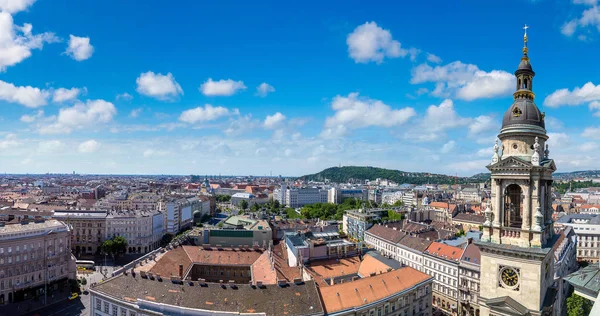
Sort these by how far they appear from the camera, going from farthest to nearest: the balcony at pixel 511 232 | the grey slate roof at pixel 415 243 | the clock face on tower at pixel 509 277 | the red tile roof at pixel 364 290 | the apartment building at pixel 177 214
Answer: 1. the apartment building at pixel 177 214
2. the grey slate roof at pixel 415 243
3. the red tile roof at pixel 364 290
4. the balcony at pixel 511 232
5. the clock face on tower at pixel 509 277

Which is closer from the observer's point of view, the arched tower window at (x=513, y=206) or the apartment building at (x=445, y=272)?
the arched tower window at (x=513, y=206)

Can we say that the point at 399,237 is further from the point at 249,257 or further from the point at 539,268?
the point at 539,268

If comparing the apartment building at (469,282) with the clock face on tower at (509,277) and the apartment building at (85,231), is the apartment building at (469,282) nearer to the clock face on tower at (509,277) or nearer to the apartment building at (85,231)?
the clock face on tower at (509,277)

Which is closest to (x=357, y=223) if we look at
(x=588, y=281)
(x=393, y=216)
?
(x=393, y=216)

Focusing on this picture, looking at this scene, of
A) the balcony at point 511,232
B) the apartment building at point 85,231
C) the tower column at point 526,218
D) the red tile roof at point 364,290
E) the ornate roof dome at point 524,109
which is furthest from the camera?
the apartment building at point 85,231

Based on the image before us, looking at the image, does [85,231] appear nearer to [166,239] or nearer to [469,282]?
[166,239]

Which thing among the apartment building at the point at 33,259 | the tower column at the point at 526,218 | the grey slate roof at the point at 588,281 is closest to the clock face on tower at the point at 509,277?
the tower column at the point at 526,218

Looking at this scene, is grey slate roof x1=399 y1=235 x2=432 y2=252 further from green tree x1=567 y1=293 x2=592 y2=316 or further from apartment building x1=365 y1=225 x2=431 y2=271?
green tree x1=567 y1=293 x2=592 y2=316
